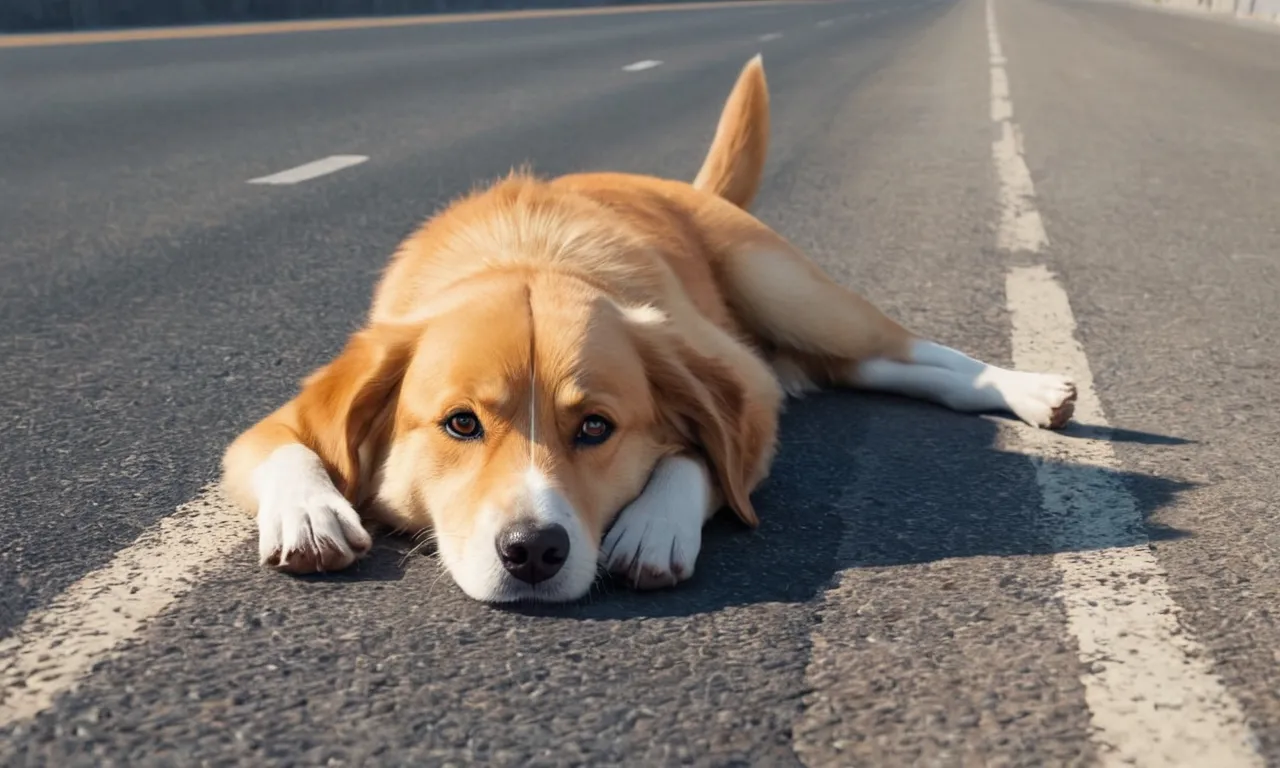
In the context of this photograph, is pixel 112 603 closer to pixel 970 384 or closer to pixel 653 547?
pixel 653 547

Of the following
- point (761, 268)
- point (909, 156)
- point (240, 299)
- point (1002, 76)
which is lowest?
point (1002, 76)

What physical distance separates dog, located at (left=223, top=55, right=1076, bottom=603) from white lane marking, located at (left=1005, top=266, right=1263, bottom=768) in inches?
15.4

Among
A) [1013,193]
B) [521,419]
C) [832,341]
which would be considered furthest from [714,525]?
[1013,193]

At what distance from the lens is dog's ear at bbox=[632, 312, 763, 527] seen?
3.84m

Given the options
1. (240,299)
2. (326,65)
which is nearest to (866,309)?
(240,299)

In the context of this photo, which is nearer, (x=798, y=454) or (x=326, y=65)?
(x=798, y=454)

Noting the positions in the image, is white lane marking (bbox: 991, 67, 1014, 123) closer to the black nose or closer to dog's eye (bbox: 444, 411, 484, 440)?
dog's eye (bbox: 444, 411, 484, 440)

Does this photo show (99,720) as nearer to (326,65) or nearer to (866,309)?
→ (866,309)

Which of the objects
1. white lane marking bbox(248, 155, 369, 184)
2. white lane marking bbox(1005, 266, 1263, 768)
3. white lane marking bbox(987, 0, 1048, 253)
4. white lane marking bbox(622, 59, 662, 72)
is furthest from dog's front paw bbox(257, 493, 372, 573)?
white lane marking bbox(622, 59, 662, 72)

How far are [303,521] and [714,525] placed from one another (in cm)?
102

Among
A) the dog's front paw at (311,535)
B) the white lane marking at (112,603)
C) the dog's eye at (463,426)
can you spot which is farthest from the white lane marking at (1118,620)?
the white lane marking at (112,603)

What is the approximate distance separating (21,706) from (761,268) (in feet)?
11.1

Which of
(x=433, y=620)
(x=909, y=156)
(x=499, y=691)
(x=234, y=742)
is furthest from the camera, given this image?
(x=909, y=156)

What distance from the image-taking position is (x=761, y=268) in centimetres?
554
